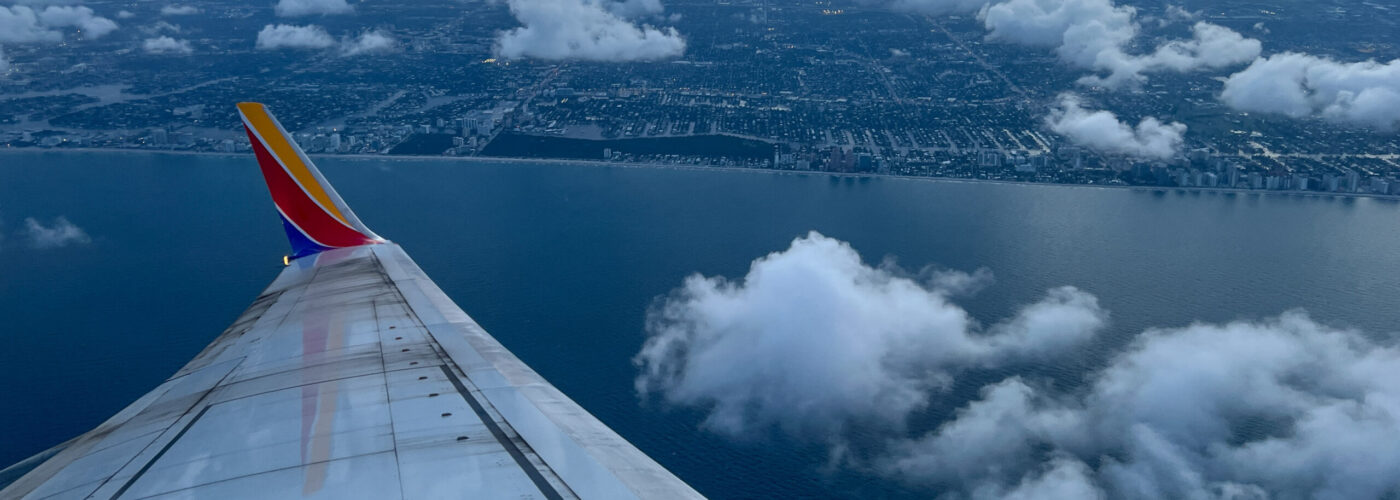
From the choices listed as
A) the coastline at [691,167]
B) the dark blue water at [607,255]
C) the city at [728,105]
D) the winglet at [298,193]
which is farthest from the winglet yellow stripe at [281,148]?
the city at [728,105]

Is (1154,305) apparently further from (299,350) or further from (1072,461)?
(299,350)

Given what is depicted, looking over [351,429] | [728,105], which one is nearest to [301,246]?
[351,429]

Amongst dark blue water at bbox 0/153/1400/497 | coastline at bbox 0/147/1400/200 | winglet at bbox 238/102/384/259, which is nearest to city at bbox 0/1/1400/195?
coastline at bbox 0/147/1400/200

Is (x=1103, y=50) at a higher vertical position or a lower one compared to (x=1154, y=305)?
higher

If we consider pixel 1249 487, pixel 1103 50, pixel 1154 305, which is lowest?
pixel 1249 487

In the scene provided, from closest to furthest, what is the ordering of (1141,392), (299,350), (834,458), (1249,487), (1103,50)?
1. (299,350)
2. (1249,487)
3. (834,458)
4. (1141,392)
5. (1103,50)

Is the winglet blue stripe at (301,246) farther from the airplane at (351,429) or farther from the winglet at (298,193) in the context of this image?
the airplane at (351,429)

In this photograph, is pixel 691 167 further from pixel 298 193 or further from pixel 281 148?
pixel 281 148

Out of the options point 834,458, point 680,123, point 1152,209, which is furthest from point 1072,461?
point 680,123
